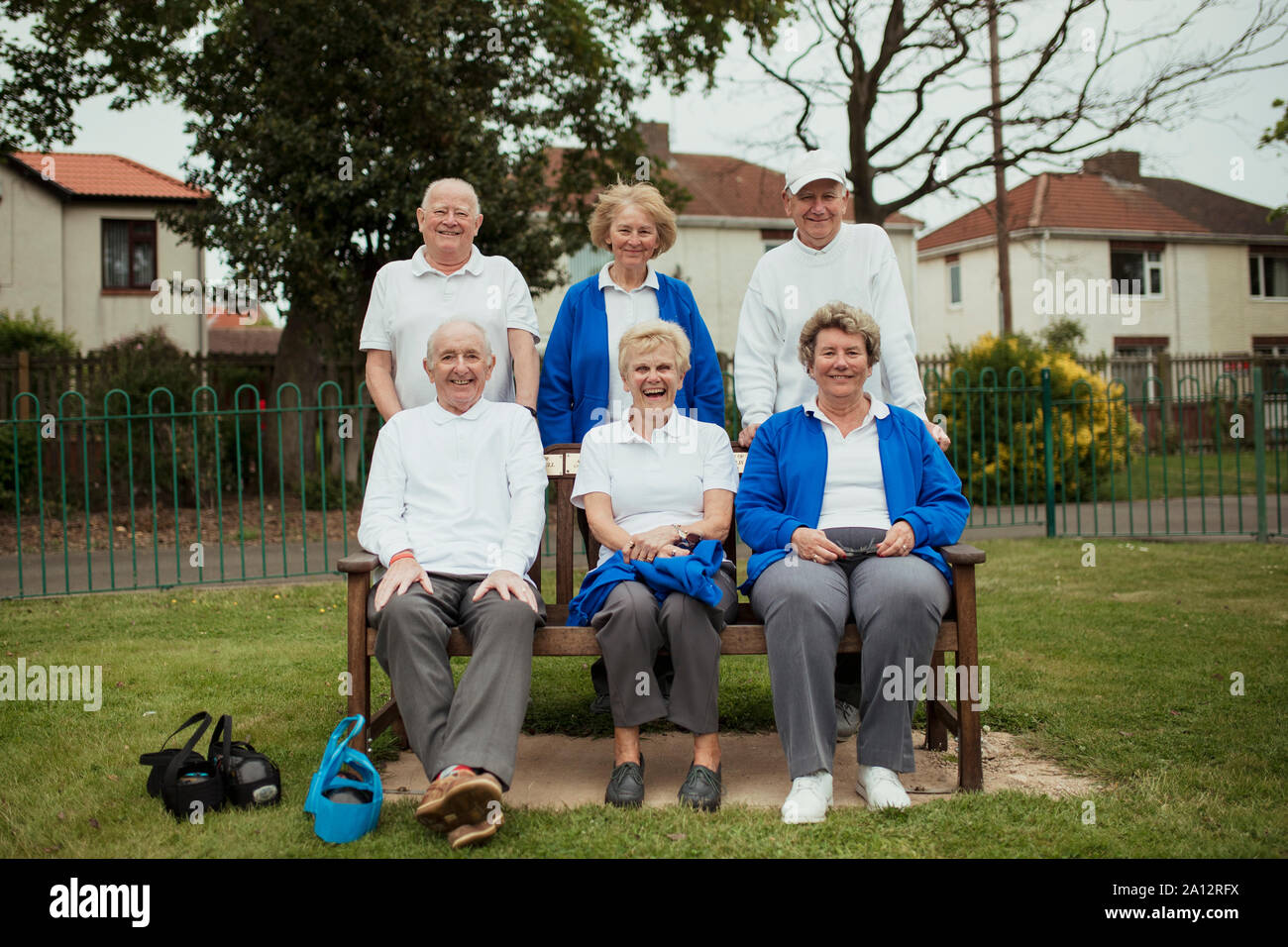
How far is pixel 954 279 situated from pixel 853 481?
92.6ft

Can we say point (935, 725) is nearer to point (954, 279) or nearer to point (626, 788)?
point (626, 788)

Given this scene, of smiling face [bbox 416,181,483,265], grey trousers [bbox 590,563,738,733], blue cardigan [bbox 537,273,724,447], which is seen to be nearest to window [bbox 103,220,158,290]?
smiling face [bbox 416,181,483,265]

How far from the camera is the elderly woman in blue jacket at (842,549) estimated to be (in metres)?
3.46

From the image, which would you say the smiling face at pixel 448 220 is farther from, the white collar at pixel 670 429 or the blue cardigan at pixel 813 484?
the blue cardigan at pixel 813 484

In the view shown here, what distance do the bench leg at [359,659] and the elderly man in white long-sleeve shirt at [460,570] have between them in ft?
0.16

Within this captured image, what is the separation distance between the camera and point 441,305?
4.38 m

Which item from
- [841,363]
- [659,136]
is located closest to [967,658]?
[841,363]

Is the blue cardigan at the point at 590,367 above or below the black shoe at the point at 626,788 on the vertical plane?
above

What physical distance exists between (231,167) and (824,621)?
432 inches

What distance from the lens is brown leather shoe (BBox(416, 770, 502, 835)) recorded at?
9.95ft

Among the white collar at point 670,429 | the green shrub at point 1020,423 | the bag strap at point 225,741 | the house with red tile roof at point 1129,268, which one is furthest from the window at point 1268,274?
the bag strap at point 225,741
